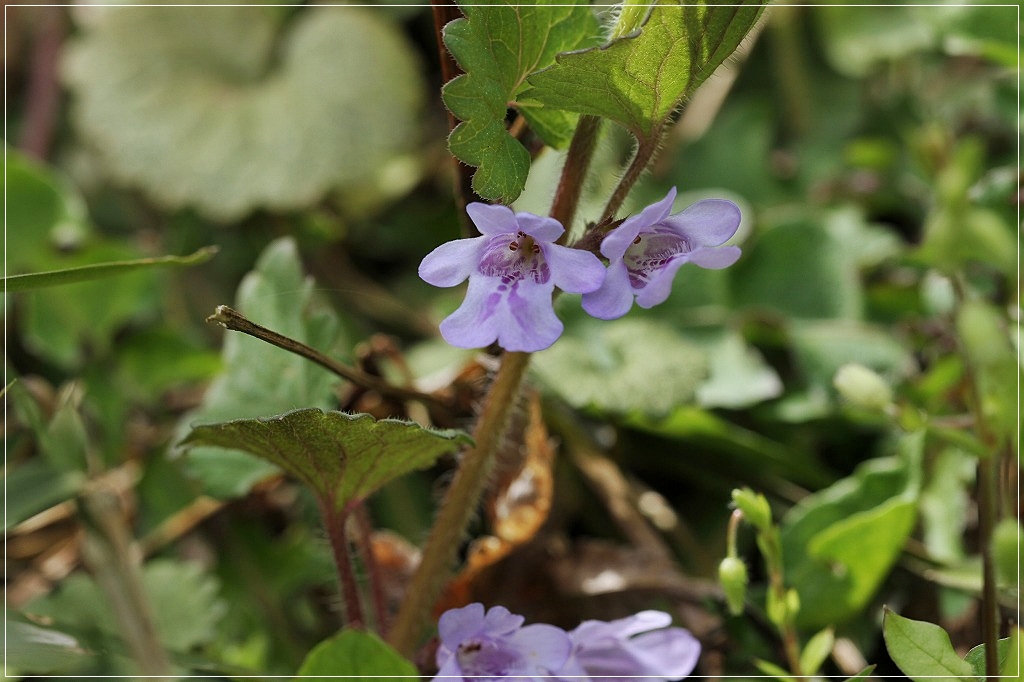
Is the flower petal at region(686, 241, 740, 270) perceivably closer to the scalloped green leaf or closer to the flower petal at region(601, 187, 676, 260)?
the flower petal at region(601, 187, 676, 260)

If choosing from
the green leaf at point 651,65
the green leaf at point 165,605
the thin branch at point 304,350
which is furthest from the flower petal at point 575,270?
the green leaf at point 165,605

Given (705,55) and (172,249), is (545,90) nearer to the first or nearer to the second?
(705,55)

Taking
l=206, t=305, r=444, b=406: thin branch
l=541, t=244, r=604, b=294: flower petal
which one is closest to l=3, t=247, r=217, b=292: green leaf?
l=206, t=305, r=444, b=406: thin branch

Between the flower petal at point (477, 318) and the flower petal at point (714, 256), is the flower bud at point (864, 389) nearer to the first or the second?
the flower petal at point (714, 256)

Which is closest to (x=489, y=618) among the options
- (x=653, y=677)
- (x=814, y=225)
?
(x=653, y=677)

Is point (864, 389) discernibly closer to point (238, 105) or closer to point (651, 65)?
point (651, 65)
